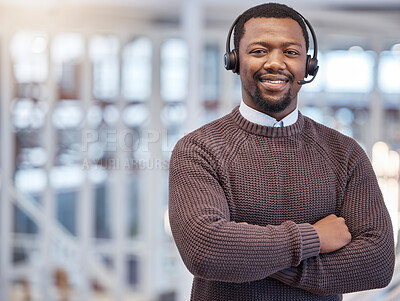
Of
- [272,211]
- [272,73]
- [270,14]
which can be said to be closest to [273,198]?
[272,211]

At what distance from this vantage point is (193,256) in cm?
102

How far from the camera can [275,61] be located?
3.55 ft

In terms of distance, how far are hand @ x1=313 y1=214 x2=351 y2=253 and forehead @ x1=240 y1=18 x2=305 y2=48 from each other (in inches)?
14.5

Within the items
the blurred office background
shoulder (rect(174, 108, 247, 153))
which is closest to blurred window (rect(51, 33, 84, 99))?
the blurred office background

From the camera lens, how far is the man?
1.03 metres

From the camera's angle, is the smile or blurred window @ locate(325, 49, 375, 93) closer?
the smile

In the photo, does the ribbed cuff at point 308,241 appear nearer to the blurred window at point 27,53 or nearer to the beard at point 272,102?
the beard at point 272,102

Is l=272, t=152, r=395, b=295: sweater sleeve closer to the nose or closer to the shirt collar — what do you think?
the shirt collar

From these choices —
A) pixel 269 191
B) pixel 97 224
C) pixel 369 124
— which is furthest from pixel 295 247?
pixel 97 224

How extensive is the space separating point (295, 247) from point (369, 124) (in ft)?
8.01

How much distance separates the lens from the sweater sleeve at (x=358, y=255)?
107 cm

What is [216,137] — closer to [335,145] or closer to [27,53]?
[335,145]

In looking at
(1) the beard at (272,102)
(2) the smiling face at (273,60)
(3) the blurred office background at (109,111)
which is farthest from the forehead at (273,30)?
(3) the blurred office background at (109,111)

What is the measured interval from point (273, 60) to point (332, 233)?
36 cm
